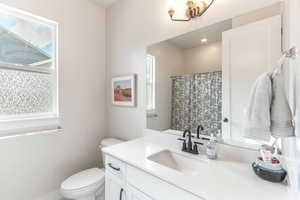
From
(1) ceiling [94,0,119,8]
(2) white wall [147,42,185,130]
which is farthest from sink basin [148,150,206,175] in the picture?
(1) ceiling [94,0,119,8]

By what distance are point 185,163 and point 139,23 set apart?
5.09 feet

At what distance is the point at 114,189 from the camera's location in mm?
1231

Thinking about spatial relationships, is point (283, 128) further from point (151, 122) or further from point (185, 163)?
point (151, 122)

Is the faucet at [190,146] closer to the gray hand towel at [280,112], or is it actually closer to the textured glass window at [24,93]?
the gray hand towel at [280,112]

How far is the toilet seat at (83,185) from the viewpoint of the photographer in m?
1.43

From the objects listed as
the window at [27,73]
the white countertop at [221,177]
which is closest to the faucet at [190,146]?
the white countertop at [221,177]

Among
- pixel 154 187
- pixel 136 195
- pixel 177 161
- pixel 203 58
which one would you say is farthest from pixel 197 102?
pixel 136 195

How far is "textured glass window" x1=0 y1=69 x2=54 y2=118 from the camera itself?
1508 millimetres

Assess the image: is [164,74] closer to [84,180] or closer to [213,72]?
[213,72]

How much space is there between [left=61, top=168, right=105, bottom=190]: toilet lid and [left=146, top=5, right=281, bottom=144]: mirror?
0.82 meters

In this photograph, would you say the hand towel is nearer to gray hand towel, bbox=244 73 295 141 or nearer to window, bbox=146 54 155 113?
gray hand towel, bbox=244 73 295 141

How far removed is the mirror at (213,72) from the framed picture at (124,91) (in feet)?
0.96

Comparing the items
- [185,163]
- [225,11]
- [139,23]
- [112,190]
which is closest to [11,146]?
[112,190]

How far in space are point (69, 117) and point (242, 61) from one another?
6.24ft
